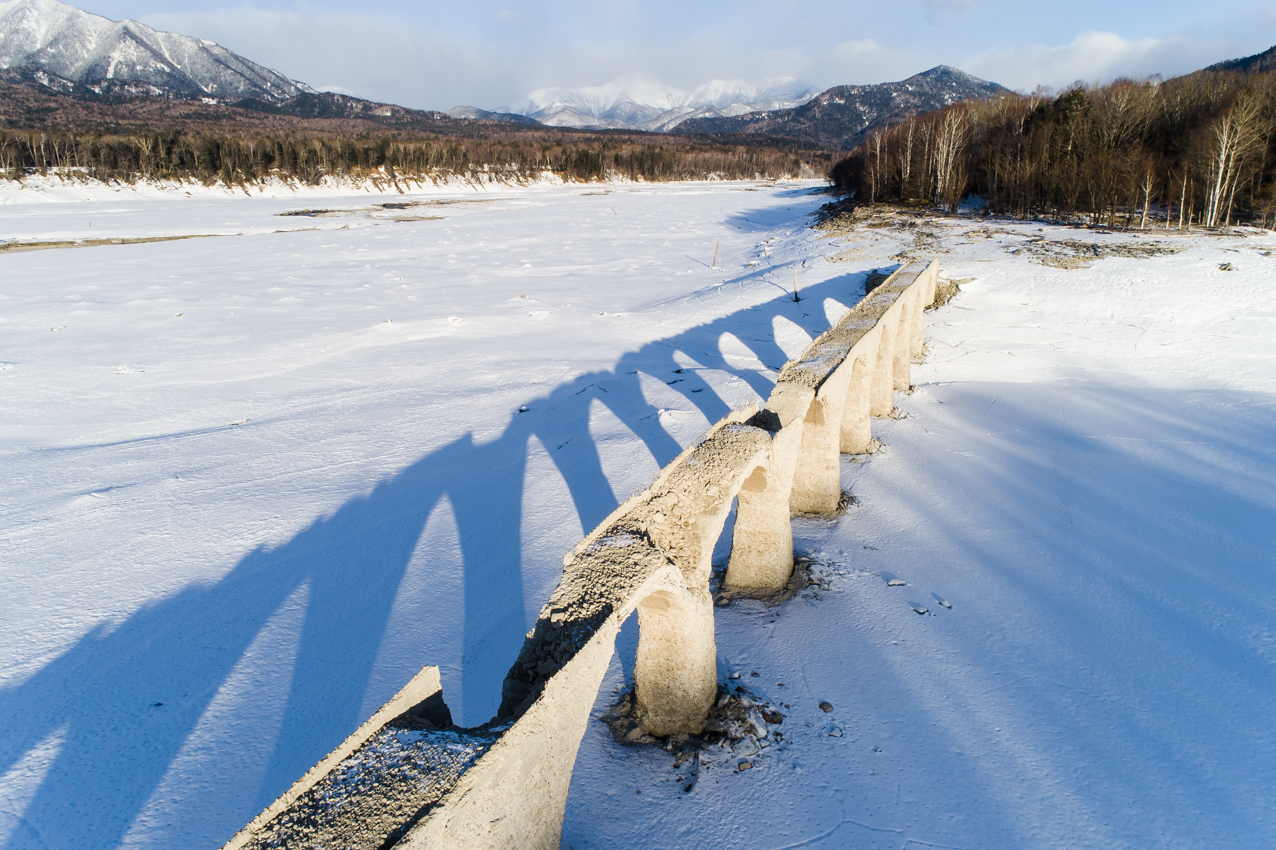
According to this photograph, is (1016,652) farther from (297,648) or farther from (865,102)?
(865,102)

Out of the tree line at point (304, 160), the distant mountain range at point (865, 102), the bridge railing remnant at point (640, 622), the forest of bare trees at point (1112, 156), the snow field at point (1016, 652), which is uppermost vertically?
the distant mountain range at point (865, 102)

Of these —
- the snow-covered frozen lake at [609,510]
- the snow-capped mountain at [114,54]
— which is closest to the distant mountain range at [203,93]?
the snow-capped mountain at [114,54]

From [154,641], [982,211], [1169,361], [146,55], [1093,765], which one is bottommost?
[1093,765]

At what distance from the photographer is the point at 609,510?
6.39 meters

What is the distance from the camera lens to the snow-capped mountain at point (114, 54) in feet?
516

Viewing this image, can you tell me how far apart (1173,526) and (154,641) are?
9.41m

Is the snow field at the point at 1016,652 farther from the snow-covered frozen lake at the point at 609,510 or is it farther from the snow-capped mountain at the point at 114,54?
the snow-capped mountain at the point at 114,54

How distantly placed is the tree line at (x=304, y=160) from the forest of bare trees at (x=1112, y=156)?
48951mm

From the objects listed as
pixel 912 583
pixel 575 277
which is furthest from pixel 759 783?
pixel 575 277

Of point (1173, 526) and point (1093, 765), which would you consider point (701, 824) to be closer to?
point (1093, 765)

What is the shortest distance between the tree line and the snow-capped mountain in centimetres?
12251

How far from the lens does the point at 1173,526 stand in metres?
6.34

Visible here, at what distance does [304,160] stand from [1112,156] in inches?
2343

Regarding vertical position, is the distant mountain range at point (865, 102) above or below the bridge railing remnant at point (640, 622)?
above
